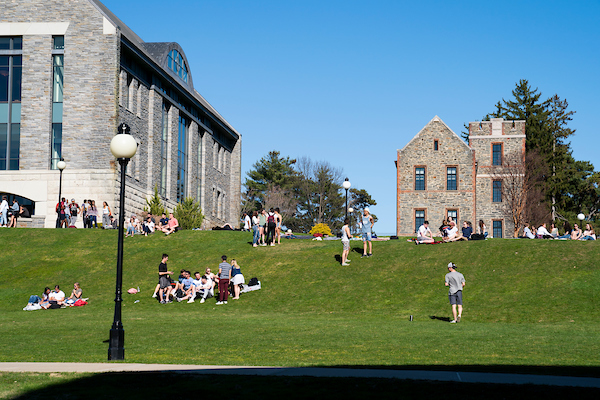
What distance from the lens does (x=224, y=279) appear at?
2323cm

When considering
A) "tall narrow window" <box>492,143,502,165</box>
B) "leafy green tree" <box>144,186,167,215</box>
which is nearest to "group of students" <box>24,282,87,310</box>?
"leafy green tree" <box>144,186,167,215</box>

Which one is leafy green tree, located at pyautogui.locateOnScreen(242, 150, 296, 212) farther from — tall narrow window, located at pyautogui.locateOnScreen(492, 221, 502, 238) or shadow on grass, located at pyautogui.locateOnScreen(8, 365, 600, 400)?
shadow on grass, located at pyautogui.locateOnScreen(8, 365, 600, 400)

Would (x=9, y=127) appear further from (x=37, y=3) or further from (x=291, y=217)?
(x=291, y=217)

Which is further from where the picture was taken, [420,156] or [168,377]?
[420,156]

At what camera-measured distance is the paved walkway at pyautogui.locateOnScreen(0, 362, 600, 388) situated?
8406 millimetres

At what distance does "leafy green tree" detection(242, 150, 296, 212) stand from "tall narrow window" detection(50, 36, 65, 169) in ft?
157

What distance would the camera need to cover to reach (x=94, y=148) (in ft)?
135

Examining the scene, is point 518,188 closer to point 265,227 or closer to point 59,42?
point 265,227

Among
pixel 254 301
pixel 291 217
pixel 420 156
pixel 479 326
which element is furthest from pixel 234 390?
pixel 291 217

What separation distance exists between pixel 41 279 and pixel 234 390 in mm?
21563

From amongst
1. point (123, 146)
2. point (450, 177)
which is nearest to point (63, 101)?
point (450, 177)

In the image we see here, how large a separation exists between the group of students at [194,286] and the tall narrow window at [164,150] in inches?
1049

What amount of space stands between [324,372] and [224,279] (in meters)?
14.4

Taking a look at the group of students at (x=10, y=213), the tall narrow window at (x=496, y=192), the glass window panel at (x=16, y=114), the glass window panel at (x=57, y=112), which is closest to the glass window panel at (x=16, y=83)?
the glass window panel at (x=16, y=114)
